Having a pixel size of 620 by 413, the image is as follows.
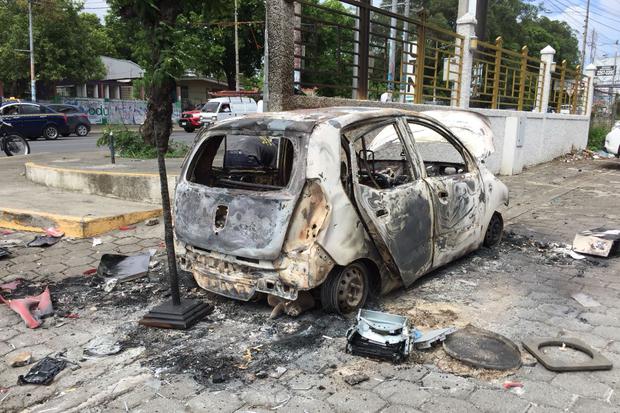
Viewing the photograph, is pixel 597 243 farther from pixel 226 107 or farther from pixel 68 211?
pixel 226 107

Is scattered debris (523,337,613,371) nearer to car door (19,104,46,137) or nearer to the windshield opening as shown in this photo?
car door (19,104,46,137)

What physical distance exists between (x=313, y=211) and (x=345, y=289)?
684mm

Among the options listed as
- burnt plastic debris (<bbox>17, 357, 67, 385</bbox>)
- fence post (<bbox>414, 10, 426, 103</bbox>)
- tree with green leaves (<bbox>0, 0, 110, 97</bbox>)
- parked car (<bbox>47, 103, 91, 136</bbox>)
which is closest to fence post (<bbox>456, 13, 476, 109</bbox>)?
fence post (<bbox>414, 10, 426, 103</bbox>)

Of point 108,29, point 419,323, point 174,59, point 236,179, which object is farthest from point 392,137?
point 108,29

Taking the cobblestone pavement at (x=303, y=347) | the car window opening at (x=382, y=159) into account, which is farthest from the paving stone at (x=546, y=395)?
the car window opening at (x=382, y=159)

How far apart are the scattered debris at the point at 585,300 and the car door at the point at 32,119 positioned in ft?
72.9

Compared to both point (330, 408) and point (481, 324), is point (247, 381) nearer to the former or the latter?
point (330, 408)

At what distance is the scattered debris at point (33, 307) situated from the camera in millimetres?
3934

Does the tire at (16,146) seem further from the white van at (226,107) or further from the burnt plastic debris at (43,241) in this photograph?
the white van at (226,107)

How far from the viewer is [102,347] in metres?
3.54

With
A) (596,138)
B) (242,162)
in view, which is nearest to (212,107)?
(596,138)

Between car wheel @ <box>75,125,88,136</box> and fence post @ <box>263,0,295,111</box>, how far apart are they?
21.0 m

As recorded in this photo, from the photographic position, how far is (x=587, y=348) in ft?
11.1

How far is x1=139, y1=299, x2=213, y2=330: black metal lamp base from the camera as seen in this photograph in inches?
148
